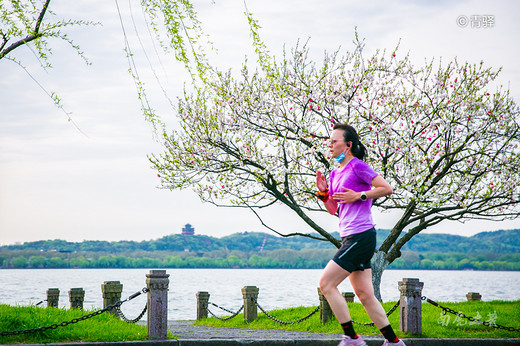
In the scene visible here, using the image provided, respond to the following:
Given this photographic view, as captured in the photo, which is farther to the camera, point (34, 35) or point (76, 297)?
point (76, 297)

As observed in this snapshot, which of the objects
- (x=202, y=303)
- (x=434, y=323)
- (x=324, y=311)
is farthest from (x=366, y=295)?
(x=202, y=303)

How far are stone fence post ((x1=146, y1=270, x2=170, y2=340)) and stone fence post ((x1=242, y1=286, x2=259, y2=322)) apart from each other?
6.12 metres

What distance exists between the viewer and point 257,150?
1628 cm

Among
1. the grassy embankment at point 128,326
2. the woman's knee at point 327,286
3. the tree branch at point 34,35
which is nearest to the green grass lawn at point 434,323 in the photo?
the grassy embankment at point 128,326

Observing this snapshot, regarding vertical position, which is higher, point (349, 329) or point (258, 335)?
point (349, 329)

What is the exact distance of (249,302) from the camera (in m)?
14.3

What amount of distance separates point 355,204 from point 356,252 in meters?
0.53

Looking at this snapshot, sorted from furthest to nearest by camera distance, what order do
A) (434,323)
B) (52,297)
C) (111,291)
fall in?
1. (52,297)
2. (111,291)
3. (434,323)

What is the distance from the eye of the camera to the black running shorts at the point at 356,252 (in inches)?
214

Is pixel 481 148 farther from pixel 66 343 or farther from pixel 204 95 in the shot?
pixel 66 343

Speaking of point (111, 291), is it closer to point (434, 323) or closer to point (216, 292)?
point (434, 323)

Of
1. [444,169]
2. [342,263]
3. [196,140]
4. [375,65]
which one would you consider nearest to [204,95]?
[196,140]

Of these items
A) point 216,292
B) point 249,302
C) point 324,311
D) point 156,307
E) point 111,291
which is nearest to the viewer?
point 156,307

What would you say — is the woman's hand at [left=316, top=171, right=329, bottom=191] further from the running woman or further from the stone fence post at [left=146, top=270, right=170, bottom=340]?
the stone fence post at [left=146, top=270, right=170, bottom=340]
